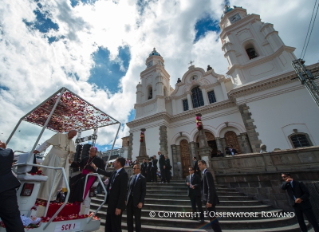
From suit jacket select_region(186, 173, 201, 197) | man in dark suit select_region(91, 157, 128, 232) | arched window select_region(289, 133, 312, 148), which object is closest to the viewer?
man in dark suit select_region(91, 157, 128, 232)

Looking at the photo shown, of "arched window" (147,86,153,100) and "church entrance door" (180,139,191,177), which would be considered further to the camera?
"arched window" (147,86,153,100)

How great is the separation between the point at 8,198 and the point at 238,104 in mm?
13050

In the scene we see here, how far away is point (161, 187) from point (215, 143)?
7.02 m

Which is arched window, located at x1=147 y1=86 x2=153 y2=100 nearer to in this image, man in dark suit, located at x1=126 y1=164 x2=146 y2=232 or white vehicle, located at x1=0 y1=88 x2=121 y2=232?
white vehicle, located at x1=0 y1=88 x2=121 y2=232

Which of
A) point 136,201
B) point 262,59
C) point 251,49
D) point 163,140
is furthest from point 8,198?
point 251,49

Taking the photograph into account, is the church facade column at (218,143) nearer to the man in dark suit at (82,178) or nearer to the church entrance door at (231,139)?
the church entrance door at (231,139)

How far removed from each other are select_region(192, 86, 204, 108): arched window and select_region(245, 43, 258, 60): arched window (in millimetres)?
5806

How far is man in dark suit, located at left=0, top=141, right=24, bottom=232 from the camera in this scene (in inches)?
75.6

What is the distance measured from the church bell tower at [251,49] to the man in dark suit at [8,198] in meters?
14.3

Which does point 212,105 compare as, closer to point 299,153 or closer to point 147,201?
point 299,153

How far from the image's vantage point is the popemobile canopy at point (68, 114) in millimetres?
4580

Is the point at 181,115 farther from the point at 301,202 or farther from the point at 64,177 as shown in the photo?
the point at 64,177

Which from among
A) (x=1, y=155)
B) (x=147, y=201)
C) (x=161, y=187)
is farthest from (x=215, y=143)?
(x=1, y=155)

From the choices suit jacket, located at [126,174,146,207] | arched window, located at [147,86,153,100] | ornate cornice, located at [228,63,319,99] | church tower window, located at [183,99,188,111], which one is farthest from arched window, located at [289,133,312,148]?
arched window, located at [147,86,153,100]
